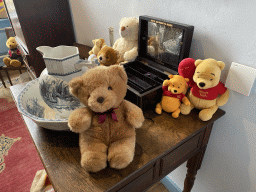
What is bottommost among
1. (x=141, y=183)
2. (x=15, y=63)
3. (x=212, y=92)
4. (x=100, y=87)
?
(x=15, y=63)

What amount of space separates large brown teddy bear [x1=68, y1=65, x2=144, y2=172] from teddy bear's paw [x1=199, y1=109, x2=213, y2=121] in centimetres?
27

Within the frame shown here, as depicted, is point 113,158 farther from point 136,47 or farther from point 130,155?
point 136,47

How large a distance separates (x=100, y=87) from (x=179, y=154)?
44 centimetres

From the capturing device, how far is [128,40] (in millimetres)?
961

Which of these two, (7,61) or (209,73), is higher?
(209,73)

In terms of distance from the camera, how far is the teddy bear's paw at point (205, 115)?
27.4 inches

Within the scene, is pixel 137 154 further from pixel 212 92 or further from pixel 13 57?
pixel 13 57

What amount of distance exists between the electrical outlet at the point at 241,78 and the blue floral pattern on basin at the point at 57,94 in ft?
1.85

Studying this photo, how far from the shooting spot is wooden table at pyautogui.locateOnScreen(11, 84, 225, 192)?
1.68 ft

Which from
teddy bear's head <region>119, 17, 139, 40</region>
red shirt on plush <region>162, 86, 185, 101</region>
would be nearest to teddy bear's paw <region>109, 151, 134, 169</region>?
red shirt on plush <region>162, 86, 185, 101</region>

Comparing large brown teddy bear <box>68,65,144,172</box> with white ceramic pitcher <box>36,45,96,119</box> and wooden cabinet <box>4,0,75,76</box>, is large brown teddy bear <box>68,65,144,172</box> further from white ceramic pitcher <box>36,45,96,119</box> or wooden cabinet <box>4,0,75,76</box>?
wooden cabinet <box>4,0,75,76</box>

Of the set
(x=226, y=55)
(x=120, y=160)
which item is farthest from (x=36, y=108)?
(x=226, y=55)

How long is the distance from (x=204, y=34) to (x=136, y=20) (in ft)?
1.09

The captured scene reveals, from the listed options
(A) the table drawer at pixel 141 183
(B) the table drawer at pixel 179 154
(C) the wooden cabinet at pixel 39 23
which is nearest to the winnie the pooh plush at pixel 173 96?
(B) the table drawer at pixel 179 154
